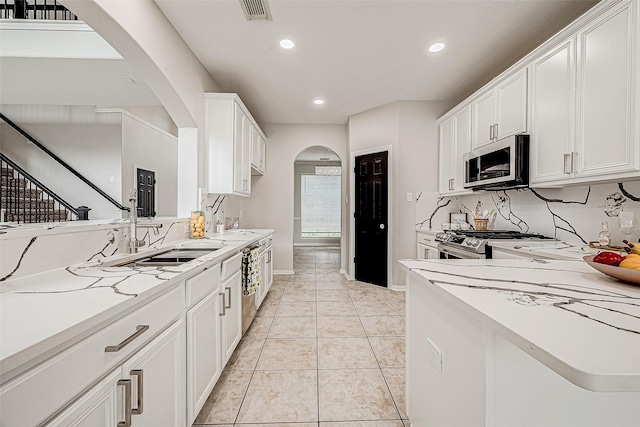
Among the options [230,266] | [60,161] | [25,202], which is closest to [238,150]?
[230,266]

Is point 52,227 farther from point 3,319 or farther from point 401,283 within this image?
point 401,283

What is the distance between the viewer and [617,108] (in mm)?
1646

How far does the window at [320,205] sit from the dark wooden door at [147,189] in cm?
435

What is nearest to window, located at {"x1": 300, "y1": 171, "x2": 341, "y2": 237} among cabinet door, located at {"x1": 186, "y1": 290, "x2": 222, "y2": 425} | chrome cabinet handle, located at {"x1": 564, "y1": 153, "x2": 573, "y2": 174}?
chrome cabinet handle, located at {"x1": 564, "y1": 153, "x2": 573, "y2": 174}

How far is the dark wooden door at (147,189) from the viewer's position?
4788 millimetres

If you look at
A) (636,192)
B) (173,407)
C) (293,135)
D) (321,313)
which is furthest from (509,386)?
(293,135)

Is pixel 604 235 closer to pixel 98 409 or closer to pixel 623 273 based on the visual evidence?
pixel 623 273

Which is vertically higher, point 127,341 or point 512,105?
point 512,105

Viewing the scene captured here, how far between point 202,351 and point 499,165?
280cm

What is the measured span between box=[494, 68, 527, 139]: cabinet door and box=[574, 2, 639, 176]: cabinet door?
0.50 meters

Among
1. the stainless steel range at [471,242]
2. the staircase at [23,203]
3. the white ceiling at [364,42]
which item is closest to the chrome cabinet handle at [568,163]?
the stainless steel range at [471,242]

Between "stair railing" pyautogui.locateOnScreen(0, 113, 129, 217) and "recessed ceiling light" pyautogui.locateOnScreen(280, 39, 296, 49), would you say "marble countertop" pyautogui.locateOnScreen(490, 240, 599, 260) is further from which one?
"stair railing" pyautogui.locateOnScreen(0, 113, 129, 217)

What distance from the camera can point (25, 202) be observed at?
4.09m

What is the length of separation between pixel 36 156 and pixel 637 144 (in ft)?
25.0
